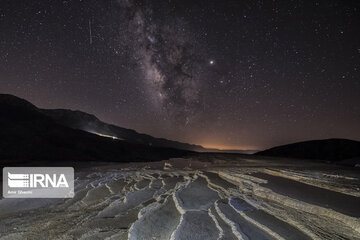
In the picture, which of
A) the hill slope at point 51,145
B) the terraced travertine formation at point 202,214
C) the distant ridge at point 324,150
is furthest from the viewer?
the distant ridge at point 324,150

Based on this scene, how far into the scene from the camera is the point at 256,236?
3.74 meters

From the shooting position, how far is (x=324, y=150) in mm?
→ 33125

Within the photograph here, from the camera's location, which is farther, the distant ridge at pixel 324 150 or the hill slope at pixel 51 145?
the distant ridge at pixel 324 150

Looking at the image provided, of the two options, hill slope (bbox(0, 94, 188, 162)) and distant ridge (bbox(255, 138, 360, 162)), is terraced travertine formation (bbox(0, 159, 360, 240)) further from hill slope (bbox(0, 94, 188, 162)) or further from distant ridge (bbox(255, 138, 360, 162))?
distant ridge (bbox(255, 138, 360, 162))

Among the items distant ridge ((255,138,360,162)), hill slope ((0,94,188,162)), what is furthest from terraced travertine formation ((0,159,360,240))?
distant ridge ((255,138,360,162))

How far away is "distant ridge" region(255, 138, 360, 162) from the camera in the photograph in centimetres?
3026

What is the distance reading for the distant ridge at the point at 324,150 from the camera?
30.3 m

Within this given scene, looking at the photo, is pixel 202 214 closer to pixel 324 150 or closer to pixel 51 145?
pixel 51 145

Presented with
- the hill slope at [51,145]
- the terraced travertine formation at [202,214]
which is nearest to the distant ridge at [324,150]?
the hill slope at [51,145]

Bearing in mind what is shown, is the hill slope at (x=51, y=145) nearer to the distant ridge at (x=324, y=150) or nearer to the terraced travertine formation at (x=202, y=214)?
the distant ridge at (x=324, y=150)

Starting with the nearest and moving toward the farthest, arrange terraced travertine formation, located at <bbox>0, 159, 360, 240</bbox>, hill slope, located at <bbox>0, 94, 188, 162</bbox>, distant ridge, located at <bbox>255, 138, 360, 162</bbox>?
terraced travertine formation, located at <bbox>0, 159, 360, 240</bbox>, hill slope, located at <bbox>0, 94, 188, 162</bbox>, distant ridge, located at <bbox>255, 138, 360, 162</bbox>

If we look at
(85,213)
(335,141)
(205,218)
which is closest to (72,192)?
(85,213)

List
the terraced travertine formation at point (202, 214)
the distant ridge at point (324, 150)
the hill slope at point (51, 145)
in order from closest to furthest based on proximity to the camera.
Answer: the terraced travertine formation at point (202, 214) → the hill slope at point (51, 145) → the distant ridge at point (324, 150)

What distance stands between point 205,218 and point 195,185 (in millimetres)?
3218
